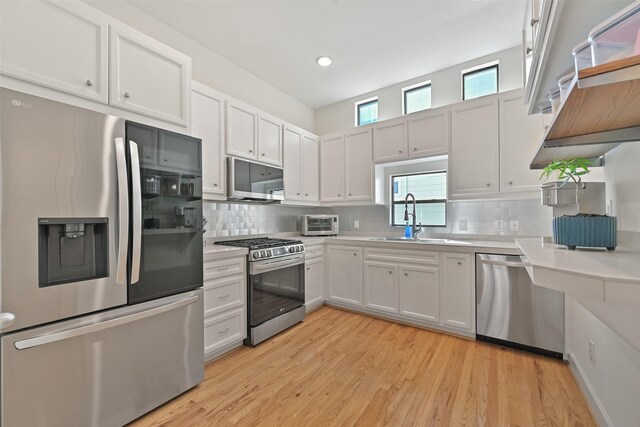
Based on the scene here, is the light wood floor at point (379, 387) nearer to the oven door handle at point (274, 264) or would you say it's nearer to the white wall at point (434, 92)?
the oven door handle at point (274, 264)

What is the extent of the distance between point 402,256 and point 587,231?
188 centimetres

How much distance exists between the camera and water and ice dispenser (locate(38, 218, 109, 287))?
1315mm

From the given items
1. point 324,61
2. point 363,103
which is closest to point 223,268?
point 324,61

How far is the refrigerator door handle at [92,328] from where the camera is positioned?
1.26 meters

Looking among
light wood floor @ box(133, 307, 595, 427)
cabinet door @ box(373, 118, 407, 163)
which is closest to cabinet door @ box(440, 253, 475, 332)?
light wood floor @ box(133, 307, 595, 427)

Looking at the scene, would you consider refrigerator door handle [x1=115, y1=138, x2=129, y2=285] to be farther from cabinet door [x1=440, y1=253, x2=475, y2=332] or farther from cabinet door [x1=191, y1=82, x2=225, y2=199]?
cabinet door [x1=440, y1=253, x2=475, y2=332]

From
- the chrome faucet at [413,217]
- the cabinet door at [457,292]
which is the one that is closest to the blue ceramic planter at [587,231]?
the cabinet door at [457,292]

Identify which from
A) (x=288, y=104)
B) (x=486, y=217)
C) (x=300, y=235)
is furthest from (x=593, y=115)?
(x=288, y=104)

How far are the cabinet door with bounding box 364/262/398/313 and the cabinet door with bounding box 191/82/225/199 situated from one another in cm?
194

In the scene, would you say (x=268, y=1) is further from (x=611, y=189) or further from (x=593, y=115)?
(x=611, y=189)

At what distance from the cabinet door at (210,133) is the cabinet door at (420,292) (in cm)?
220

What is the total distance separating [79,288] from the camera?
1.41m

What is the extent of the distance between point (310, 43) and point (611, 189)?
2.80 metres

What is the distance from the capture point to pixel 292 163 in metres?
3.64
